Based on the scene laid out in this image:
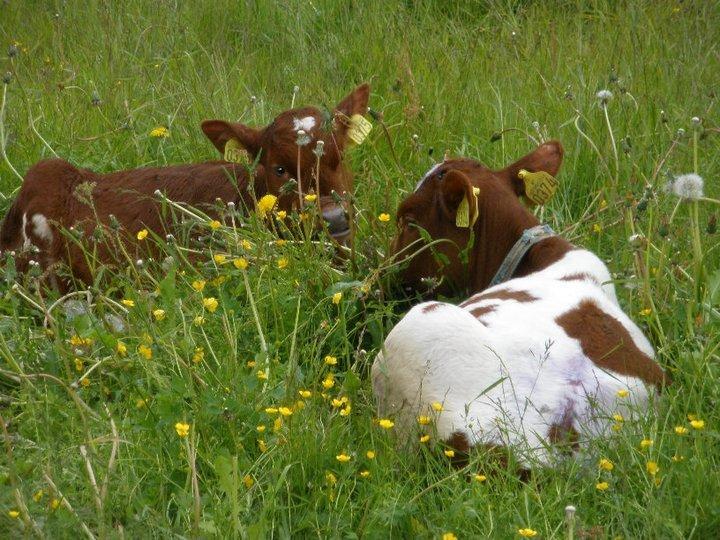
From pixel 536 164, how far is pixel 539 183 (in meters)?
0.14

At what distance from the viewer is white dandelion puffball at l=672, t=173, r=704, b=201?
405 cm

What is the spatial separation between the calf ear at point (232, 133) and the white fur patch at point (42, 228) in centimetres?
94

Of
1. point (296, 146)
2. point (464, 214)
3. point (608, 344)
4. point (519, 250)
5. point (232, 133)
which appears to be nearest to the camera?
point (608, 344)

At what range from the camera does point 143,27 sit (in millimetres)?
8633

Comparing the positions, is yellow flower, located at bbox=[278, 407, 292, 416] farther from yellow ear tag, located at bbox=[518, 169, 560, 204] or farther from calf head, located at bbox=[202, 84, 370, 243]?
calf head, located at bbox=[202, 84, 370, 243]

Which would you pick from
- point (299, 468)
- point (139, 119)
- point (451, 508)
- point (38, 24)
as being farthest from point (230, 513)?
point (38, 24)

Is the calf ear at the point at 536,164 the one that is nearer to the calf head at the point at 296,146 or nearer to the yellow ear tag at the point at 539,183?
the yellow ear tag at the point at 539,183

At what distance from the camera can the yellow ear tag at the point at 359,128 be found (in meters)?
5.94

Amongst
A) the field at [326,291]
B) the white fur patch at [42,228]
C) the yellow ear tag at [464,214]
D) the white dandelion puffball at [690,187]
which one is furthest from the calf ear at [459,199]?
the white fur patch at [42,228]

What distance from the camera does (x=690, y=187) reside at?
4082 millimetres

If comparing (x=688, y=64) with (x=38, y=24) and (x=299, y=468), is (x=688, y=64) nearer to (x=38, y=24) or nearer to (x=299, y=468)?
(x=299, y=468)

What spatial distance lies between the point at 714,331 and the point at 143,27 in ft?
18.2

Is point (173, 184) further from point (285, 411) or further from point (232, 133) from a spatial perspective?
point (285, 411)

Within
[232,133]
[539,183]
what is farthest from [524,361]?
[232,133]
